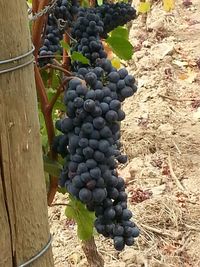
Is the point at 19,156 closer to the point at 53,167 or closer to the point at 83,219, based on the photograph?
the point at 53,167

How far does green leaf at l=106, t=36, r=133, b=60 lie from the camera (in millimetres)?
1884

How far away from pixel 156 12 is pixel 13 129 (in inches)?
260

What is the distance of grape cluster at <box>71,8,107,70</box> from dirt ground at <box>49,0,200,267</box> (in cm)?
177

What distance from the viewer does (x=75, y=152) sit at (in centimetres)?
148

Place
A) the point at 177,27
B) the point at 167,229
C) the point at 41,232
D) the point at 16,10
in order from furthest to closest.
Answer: the point at 177,27 < the point at 167,229 < the point at 41,232 < the point at 16,10

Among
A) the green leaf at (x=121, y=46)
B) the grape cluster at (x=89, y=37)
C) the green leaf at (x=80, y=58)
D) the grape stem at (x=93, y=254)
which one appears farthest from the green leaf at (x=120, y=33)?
the grape stem at (x=93, y=254)

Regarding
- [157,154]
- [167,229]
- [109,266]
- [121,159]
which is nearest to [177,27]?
[157,154]

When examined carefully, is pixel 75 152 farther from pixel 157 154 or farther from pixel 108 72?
pixel 157 154

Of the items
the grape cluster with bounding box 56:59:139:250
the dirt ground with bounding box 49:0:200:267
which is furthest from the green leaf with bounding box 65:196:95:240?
the dirt ground with bounding box 49:0:200:267

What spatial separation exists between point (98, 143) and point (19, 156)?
22 centimetres

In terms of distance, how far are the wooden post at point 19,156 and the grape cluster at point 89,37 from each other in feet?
1.38

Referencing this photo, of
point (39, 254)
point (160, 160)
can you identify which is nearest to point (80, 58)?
point (39, 254)

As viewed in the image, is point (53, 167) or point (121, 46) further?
point (121, 46)

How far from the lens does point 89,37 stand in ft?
5.59
